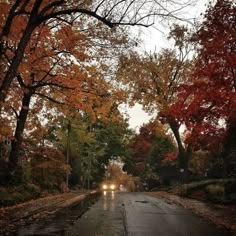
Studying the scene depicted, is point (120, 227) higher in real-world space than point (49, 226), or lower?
lower

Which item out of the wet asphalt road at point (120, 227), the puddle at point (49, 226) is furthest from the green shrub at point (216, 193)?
the puddle at point (49, 226)

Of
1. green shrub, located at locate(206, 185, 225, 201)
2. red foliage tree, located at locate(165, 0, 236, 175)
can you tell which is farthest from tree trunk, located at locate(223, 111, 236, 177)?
green shrub, located at locate(206, 185, 225, 201)

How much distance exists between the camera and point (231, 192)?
2556 cm

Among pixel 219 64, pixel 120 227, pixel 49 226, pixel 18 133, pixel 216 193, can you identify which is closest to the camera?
pixel 120 227

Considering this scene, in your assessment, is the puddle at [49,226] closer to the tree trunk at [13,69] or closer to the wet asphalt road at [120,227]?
the wet asphalt road at [120,227]

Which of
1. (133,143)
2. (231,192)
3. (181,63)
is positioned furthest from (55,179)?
(133,143)

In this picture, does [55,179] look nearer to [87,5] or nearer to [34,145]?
[34,145]

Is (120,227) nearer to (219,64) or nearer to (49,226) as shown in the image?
(49,226)

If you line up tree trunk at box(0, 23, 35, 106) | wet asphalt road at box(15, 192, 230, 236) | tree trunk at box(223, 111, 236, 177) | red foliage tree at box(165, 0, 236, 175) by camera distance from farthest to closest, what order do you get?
tree trunk at box(223, 111, 236, 177) → red foliage tree at box(165, 0, 236, 175) → tree trunk at box(0, 23, 35, 106) → wet asphalt road at box(15, 192, 230, 236)

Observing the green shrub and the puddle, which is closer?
the puddle

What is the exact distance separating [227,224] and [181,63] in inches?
1205

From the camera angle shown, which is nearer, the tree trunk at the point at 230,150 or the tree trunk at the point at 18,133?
the tree trunk at the point at 230,150

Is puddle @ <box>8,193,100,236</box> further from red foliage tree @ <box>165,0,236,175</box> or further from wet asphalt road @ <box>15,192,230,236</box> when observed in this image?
red foliage tree @ <box>165,0,236,175</box>

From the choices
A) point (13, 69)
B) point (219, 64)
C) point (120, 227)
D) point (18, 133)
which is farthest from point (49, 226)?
point (18, 133)
